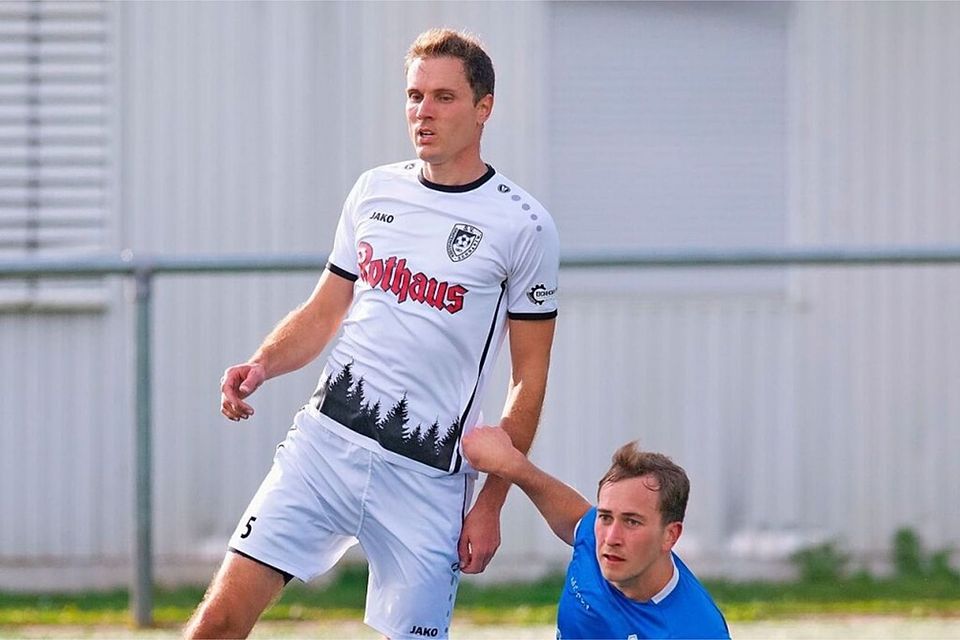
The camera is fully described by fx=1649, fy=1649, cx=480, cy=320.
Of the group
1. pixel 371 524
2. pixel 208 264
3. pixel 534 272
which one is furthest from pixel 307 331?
pixel 208 264

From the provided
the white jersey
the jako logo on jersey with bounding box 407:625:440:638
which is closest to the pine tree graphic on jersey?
the white jersey

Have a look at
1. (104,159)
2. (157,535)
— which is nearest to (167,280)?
(104,159)

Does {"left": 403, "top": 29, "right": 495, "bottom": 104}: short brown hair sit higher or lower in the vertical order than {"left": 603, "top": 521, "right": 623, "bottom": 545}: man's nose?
higher

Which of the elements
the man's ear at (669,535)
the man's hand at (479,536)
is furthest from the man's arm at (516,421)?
the man's ear at (669,535)

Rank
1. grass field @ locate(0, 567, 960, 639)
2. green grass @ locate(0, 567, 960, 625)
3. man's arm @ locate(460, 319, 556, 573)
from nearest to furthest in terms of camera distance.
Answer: man's arm @ locate(460, 319, 556, 573) < grass field @ locate(0, 567, 960, 639) < green grass @ locate(0, 567, 960, 625)

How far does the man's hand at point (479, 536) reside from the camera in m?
3.78

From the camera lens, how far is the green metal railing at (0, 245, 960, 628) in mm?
6176

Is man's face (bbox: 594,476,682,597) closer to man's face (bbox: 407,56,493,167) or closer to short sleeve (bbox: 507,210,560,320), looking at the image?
short sleeve (bbox: 507,210,560,320)

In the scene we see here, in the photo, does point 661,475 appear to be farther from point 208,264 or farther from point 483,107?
point 208,264

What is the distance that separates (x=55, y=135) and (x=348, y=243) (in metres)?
4.08

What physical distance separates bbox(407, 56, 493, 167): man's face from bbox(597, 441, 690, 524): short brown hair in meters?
0.80

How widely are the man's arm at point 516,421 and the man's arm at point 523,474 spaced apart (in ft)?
0.17

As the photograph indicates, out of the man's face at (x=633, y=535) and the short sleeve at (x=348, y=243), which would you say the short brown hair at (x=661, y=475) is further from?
the short sleeve at (x=348, y=243)

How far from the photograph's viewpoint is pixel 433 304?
377cm
